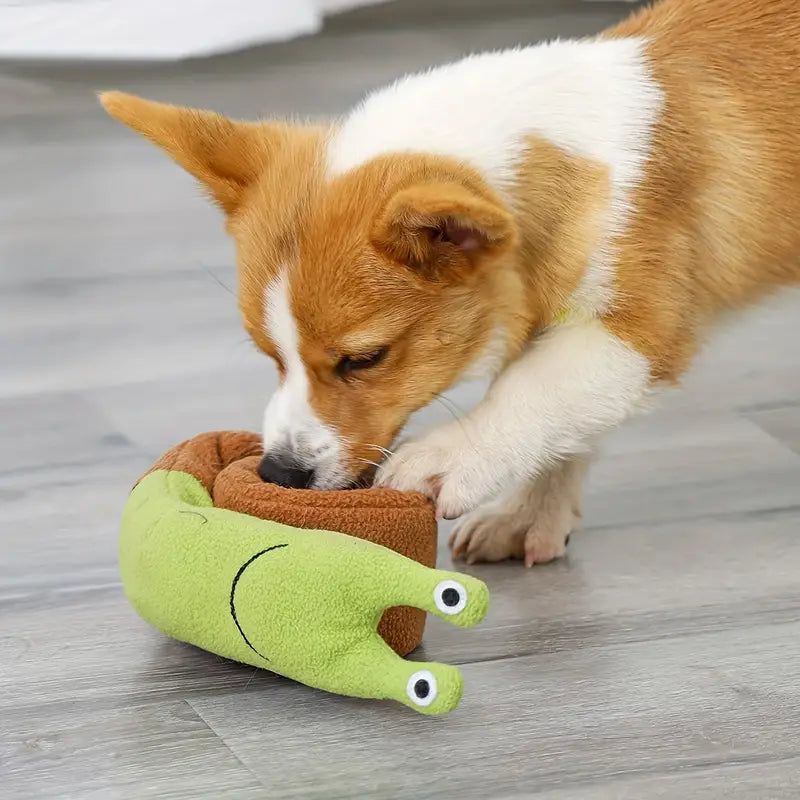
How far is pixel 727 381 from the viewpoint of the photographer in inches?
120

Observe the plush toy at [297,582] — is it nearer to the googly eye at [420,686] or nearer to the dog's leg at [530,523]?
the googly eye at [420,686]

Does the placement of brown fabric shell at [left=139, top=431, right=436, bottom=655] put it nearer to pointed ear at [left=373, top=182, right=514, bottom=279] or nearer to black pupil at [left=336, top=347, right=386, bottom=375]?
black pupil at [left=336, top=347, right=386, bottom=375]

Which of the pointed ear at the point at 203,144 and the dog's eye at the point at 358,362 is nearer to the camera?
the dog's eye at the point at 358,362

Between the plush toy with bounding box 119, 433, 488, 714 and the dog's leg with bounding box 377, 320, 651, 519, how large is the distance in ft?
0.37

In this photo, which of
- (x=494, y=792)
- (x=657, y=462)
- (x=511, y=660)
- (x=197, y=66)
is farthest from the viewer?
(x=197, y=66)

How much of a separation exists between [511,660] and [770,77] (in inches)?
40.2

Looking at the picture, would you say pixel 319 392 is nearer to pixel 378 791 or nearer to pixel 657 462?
pixel 378 791

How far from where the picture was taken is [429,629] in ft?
6.68

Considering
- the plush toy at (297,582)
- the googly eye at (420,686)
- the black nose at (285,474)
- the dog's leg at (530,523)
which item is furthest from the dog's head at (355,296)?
the googly eye at (420,686)

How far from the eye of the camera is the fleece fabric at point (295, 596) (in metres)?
1.67

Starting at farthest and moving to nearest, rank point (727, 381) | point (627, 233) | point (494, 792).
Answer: point (727, 381) → point (627, 233) → point (494, 792)

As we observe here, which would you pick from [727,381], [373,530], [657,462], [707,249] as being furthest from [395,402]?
[727,381]

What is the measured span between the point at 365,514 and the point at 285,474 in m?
0.16

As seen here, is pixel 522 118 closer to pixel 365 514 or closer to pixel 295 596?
pixel 365 514
